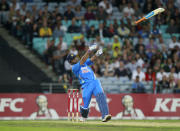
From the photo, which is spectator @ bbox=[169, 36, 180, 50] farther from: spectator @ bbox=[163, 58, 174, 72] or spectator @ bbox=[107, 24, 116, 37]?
spectator @ bbox=[107, 24, 116, 37]

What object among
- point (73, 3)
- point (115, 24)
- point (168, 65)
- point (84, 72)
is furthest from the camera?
point (73, 3)

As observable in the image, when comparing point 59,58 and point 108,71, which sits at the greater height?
point 59,58

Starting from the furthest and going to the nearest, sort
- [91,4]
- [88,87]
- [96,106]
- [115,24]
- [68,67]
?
[91,4]
[115,24]
[68,67]
[96,106]
[88,87]

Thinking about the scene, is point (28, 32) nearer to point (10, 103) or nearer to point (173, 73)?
point (10, 103)

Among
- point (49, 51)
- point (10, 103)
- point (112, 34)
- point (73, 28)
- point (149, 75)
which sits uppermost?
point (73, 28)

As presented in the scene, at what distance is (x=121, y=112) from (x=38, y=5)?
8.90m

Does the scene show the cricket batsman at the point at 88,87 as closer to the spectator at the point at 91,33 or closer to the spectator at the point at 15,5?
the spectator at the point at 91,33

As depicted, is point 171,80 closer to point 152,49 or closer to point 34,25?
point 152,49

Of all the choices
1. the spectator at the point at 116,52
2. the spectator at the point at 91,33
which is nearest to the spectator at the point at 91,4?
the spectator at the point at 91,33

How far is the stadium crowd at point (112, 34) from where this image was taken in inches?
929

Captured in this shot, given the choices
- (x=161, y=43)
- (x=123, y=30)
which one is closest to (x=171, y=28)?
(x=161, y=43)

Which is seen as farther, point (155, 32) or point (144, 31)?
point (144, 31)

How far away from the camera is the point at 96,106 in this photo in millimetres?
22391

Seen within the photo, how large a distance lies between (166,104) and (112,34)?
17.6 feet
